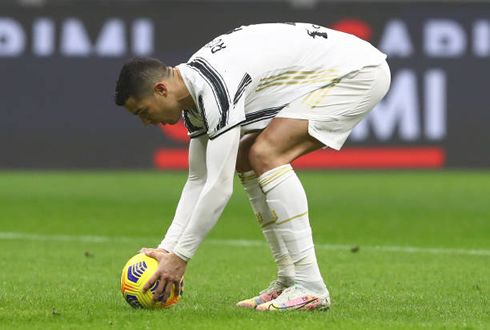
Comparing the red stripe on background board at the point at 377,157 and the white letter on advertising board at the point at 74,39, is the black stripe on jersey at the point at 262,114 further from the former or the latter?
the white letter on advertising board at the point at 74,39

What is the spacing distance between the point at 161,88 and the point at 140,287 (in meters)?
1.10

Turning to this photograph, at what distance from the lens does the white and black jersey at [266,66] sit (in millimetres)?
4910

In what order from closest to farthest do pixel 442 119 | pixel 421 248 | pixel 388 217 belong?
pixel 421 248
pixel 388 217
pixel 442 119

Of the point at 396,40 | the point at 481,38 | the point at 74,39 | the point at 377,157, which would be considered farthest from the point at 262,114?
the point at 481,38

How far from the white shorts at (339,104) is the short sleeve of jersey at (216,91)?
→ 0.39 metres

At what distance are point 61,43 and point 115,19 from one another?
3.53 feet

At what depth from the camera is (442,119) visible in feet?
54.5

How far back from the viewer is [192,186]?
5.55 metres

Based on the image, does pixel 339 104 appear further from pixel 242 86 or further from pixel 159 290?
pixel 159 290

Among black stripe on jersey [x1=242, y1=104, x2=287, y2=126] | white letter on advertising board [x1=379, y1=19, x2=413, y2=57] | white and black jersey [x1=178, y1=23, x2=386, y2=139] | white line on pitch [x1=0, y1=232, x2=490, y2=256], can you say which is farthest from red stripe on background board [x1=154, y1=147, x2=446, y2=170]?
black stripe on jersey [x1=242, y1=104, x2=287, y2=126]

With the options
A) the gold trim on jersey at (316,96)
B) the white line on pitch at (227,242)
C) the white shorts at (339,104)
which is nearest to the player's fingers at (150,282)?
the white shorts at (339,104)

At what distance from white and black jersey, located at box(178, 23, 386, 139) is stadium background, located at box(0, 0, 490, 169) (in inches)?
446

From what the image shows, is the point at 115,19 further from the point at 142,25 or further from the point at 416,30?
the point at 416,30

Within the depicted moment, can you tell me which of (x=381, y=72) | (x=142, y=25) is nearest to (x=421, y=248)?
(x=381, y=72)
